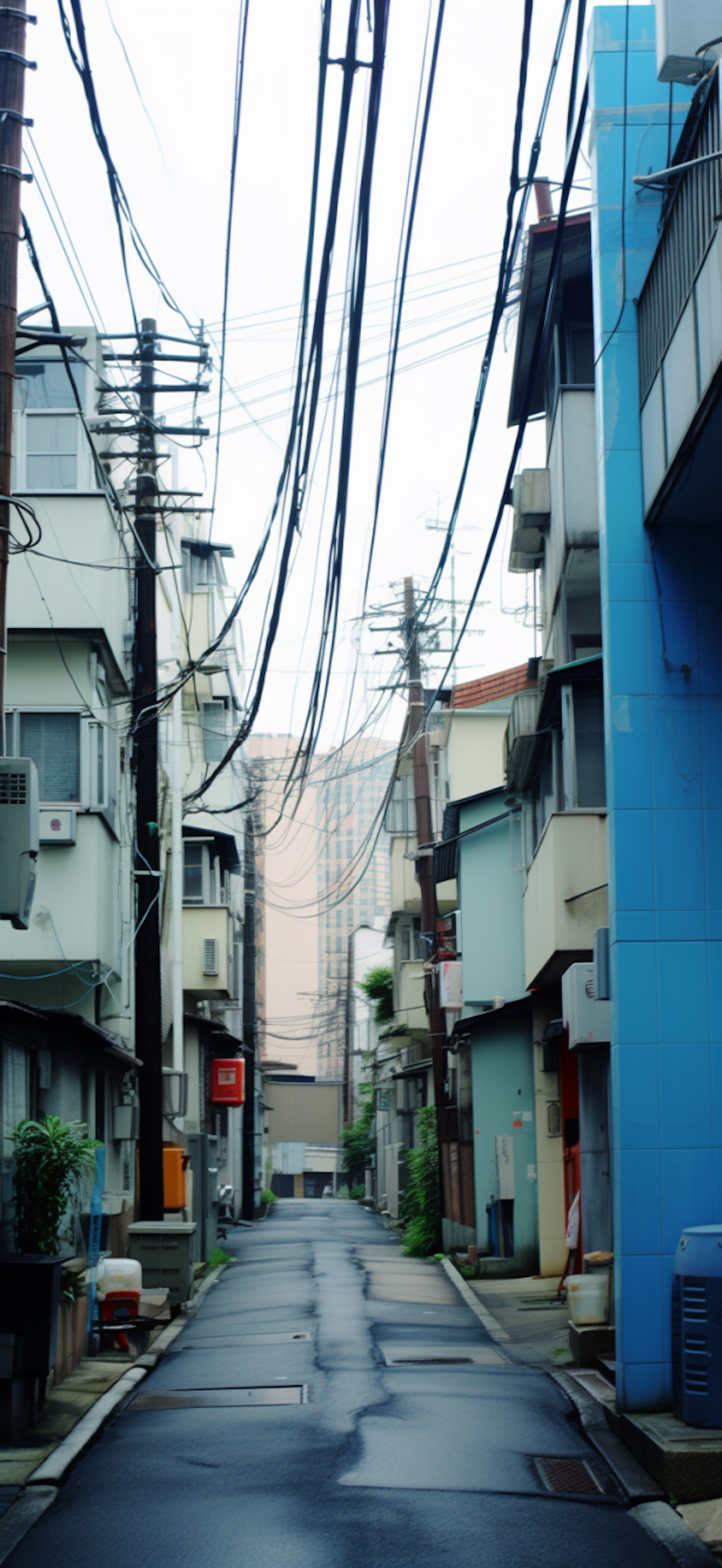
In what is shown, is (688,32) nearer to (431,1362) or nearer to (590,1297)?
(590,1297)

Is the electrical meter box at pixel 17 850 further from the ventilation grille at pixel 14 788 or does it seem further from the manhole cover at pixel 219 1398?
the manhole cover at pixel 219 1398

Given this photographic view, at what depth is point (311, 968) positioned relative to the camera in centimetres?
14388

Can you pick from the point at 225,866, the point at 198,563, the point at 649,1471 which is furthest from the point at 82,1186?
the point at 198,563

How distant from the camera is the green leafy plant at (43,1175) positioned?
478 inches

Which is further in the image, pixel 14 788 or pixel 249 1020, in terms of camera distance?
pixel 249 1020

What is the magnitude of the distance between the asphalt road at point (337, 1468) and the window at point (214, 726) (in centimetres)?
2161

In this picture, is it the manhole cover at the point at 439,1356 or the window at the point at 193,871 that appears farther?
the window at the point at 193,871

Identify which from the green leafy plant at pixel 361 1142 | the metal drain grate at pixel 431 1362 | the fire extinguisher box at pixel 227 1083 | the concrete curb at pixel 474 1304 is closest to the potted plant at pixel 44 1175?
the metal drain grate at pixel 431 1362

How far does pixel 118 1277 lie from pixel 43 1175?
9.91 ft

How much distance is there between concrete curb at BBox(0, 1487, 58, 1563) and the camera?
7359mm

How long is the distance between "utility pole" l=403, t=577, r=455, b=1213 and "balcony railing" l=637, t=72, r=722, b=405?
619 inches

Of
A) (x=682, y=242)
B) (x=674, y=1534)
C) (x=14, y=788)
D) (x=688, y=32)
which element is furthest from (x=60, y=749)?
(x=674, y=1534)

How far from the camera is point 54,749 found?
17.5m

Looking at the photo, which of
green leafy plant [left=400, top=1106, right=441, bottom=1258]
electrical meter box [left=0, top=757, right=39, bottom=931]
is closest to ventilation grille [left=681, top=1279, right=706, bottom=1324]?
electrical meter box [left=0, top=757, right=39, bottom=931]
